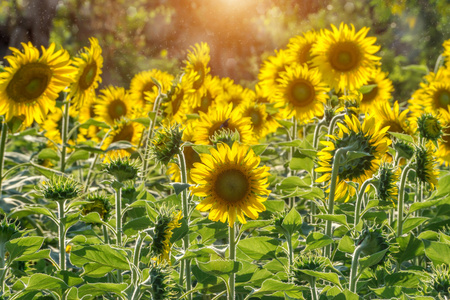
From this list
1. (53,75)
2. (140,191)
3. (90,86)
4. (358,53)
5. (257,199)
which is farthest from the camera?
(358,53)

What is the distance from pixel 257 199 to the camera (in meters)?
1.61

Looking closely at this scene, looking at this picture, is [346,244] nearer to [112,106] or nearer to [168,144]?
[168,144]

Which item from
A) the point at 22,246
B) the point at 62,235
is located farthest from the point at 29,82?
the point at 22,246

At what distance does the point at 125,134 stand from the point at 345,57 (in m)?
1.43

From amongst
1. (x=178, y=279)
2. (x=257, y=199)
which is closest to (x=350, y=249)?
(x=257, y=199)

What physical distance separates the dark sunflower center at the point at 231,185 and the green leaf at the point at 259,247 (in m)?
0.16

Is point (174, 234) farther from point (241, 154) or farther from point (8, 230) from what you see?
point (8, 230)

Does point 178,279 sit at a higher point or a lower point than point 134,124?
lower

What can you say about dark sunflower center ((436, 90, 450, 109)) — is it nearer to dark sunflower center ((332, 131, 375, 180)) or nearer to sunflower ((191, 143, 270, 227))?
dark sunflower center ((332, 131, 375, 180))

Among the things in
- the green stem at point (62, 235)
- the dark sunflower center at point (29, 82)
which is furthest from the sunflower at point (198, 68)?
the green stem at point (62, 235)

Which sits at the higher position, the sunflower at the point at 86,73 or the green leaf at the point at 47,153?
the sunflower at the point at 86,73

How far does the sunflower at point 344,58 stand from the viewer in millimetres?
3092

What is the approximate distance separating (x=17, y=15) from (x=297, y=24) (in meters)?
5.60

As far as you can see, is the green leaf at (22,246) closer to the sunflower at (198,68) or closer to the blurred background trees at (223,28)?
the sunflower at (198,68)
